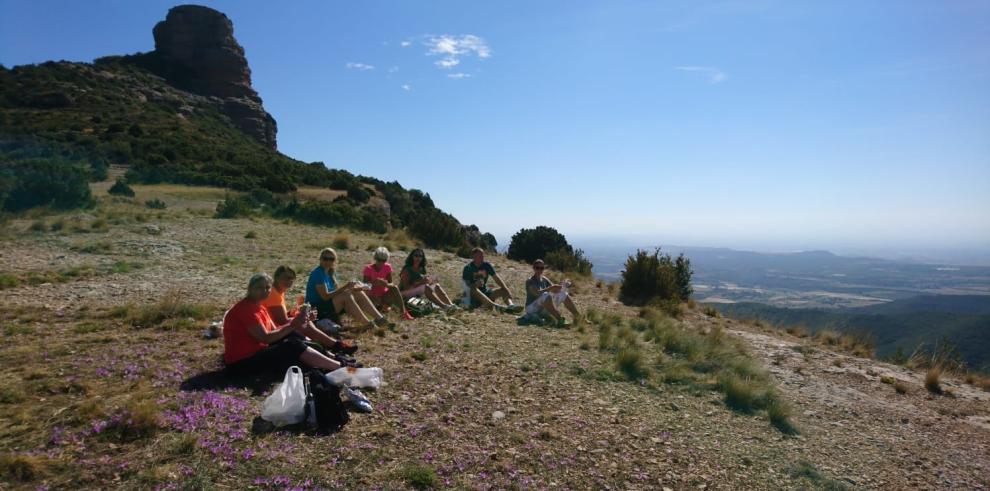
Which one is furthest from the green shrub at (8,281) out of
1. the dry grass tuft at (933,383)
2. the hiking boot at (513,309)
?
the dry grass tuft at (933,383)

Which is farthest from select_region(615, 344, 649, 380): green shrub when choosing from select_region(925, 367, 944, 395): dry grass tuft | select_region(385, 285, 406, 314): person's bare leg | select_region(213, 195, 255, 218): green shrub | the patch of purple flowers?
select_region(213, 195, 255, 218): green shrub

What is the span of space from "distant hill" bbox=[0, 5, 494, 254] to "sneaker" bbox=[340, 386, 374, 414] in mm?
14931

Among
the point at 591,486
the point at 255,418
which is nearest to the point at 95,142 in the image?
the point at 255,418

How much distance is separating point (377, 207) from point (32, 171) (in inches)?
611

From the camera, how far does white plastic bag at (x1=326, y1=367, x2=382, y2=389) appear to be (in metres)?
4.84

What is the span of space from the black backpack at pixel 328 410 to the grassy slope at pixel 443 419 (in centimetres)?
12

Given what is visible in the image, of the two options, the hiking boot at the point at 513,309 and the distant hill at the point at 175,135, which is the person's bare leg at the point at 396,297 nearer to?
the hiking boot at the point at 513,309

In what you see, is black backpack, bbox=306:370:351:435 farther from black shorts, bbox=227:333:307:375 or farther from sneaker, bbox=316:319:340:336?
sneaker, bbox=316:319:340:336

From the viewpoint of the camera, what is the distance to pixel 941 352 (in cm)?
1024

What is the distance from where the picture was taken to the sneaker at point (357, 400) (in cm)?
457

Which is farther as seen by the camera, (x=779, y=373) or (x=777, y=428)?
(x=779, y=373)

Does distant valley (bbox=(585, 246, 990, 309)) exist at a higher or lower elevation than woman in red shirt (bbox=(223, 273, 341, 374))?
lower

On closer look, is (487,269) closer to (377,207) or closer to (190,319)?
(190,319)

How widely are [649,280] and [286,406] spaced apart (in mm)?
11709
